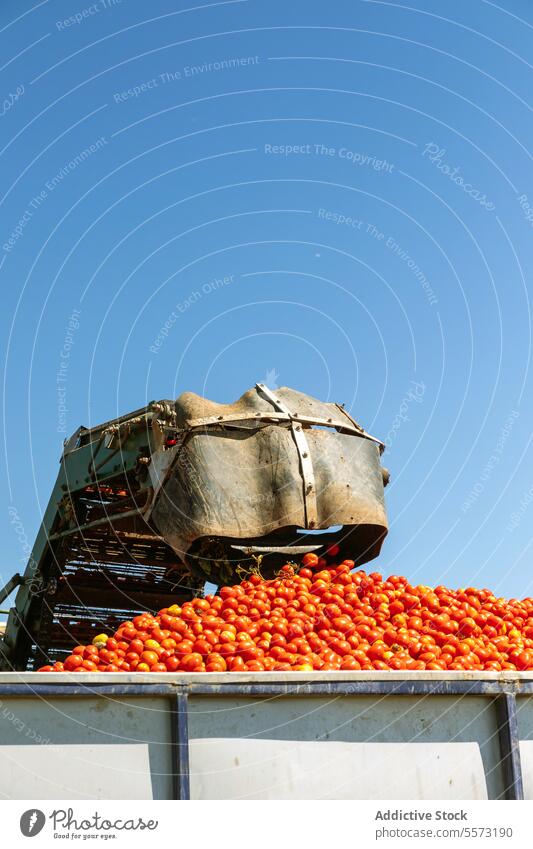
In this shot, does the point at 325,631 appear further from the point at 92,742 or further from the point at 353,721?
the point at 92,742

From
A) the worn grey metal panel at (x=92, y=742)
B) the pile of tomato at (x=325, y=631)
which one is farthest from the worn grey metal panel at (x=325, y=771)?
the pile of tomato at (x=325, y=631)

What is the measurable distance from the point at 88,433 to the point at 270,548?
312cm

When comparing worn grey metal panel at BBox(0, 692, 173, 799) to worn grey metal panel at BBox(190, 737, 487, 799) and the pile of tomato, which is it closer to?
worn grey metal panel at BBox(190, 737, 487, 799)

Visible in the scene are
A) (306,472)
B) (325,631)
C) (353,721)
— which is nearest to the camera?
(353,721)

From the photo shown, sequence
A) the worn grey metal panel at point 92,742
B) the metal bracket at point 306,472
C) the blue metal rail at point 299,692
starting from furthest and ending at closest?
the metal bracket at point 306,472
the blue metal rail at point 299,692
the worn grey metal panel at point 92,742
